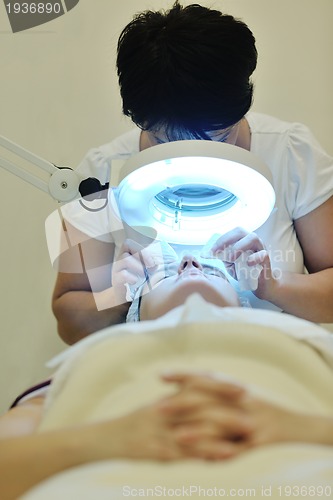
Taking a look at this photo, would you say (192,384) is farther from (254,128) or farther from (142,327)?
(254,128)

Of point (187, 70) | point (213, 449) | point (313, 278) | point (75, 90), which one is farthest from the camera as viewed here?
point (75, 90)

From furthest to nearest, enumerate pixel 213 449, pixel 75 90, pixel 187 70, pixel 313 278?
pixel 75 90, pixel 313 278, pixel 187 70, pixel 213 449

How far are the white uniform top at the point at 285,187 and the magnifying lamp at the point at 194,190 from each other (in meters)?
0.18

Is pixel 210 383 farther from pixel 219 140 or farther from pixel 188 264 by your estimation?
pixel 219 140

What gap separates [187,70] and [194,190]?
0.20 meters

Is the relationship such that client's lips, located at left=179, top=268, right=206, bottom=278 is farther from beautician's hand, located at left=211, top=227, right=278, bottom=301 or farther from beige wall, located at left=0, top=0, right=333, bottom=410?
beige wall, located at left=0, top=0, right=333, bottom=410

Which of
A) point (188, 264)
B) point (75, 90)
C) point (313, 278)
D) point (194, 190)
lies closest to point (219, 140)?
→ point (194, 190)

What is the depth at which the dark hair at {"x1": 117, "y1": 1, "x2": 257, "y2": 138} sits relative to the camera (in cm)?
94

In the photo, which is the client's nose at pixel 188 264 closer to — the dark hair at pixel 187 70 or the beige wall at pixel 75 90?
the dark hair at pixel 187 70

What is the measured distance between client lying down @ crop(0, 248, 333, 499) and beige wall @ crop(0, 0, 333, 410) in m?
1.06

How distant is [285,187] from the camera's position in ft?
4.14

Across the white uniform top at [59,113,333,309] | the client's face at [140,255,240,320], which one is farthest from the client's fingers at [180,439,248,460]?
the white uniform top at [59,113,333,309]

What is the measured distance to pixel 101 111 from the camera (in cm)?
187

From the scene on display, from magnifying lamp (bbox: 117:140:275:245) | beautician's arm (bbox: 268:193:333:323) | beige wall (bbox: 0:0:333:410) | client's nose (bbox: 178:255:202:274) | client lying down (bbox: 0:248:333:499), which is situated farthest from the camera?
beige wall (bbox: 0:0:333:410)
